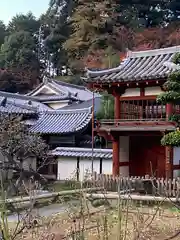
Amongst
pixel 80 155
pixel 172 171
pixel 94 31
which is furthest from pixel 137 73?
pixel 94 31

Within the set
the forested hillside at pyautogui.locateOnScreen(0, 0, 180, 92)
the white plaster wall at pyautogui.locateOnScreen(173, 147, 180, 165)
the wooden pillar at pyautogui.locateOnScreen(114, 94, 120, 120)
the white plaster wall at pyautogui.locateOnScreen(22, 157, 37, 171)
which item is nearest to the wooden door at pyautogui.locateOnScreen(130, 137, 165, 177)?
the white plaster wall at pyautogui.locateOnScreen(173, 147, 180, 165)

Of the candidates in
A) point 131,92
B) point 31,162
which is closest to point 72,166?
point 31,162

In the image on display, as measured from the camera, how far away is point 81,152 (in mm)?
19484

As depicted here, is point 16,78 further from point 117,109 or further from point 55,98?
point 117,109

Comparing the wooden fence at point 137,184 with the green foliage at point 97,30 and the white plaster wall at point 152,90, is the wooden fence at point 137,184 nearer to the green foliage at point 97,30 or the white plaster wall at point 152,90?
the white plaster wall at point 152,90

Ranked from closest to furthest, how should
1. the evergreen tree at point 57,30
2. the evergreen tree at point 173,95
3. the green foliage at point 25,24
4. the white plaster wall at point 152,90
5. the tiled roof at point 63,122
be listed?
the evergreen tree at point 173,95 → the white plaster wall at point 152,90 → the tiled roof at point 63,122 → the evergreen tree at point 57,30 → the green foliage at point 25,24

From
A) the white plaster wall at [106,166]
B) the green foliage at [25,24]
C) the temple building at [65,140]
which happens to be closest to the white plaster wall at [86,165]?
the temple building at [65,140]

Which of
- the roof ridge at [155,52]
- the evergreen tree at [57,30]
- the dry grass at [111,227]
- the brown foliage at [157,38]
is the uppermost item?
→ the evergreen tree at [57,30]

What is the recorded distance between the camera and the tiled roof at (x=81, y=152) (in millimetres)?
18566

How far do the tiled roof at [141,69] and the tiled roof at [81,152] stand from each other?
4037mm

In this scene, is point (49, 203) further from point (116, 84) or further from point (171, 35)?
point (171, 35)

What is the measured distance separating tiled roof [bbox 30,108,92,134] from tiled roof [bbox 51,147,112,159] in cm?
133

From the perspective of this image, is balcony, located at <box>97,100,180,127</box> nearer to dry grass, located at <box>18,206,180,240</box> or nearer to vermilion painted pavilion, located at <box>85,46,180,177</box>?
vermilion painted pavilion, located at <box>85,46,180,177</box>

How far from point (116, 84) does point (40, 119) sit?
858cm
